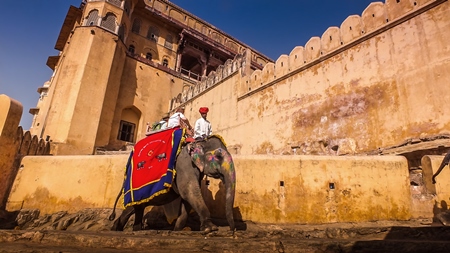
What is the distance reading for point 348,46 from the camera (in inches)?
346

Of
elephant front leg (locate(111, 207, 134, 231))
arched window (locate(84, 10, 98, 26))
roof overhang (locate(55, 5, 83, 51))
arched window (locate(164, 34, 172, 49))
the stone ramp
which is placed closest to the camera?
the stone ramp

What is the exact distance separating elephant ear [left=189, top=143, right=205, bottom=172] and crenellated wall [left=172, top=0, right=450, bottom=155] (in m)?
5.34

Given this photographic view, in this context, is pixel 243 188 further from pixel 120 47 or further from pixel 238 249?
pixel 120 47

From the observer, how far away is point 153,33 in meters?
21.1

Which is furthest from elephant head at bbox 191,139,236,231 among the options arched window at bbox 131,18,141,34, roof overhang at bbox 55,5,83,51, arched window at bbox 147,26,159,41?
arched window at bbox 147,26,159,41

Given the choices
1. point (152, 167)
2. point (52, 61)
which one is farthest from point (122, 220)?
point (52, 61)

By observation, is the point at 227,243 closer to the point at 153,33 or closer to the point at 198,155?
the point at 198,155

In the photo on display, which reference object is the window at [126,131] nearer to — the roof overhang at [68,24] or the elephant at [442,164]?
the roof overhang at [68,24]

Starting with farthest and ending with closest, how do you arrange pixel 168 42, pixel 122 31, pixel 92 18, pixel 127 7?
1. pixel 168 42
2. pixel 127 7
3. pixel 122 31
4. pixel 92 18

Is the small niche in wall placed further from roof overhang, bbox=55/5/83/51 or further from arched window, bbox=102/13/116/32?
roof overhang, bbox=55/5/83/51

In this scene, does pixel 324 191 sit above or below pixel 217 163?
below

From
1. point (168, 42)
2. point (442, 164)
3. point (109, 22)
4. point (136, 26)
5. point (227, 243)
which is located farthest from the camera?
point (168, 42)

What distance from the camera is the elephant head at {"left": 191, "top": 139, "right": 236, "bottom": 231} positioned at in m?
3.82

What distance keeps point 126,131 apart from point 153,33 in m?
9.12
